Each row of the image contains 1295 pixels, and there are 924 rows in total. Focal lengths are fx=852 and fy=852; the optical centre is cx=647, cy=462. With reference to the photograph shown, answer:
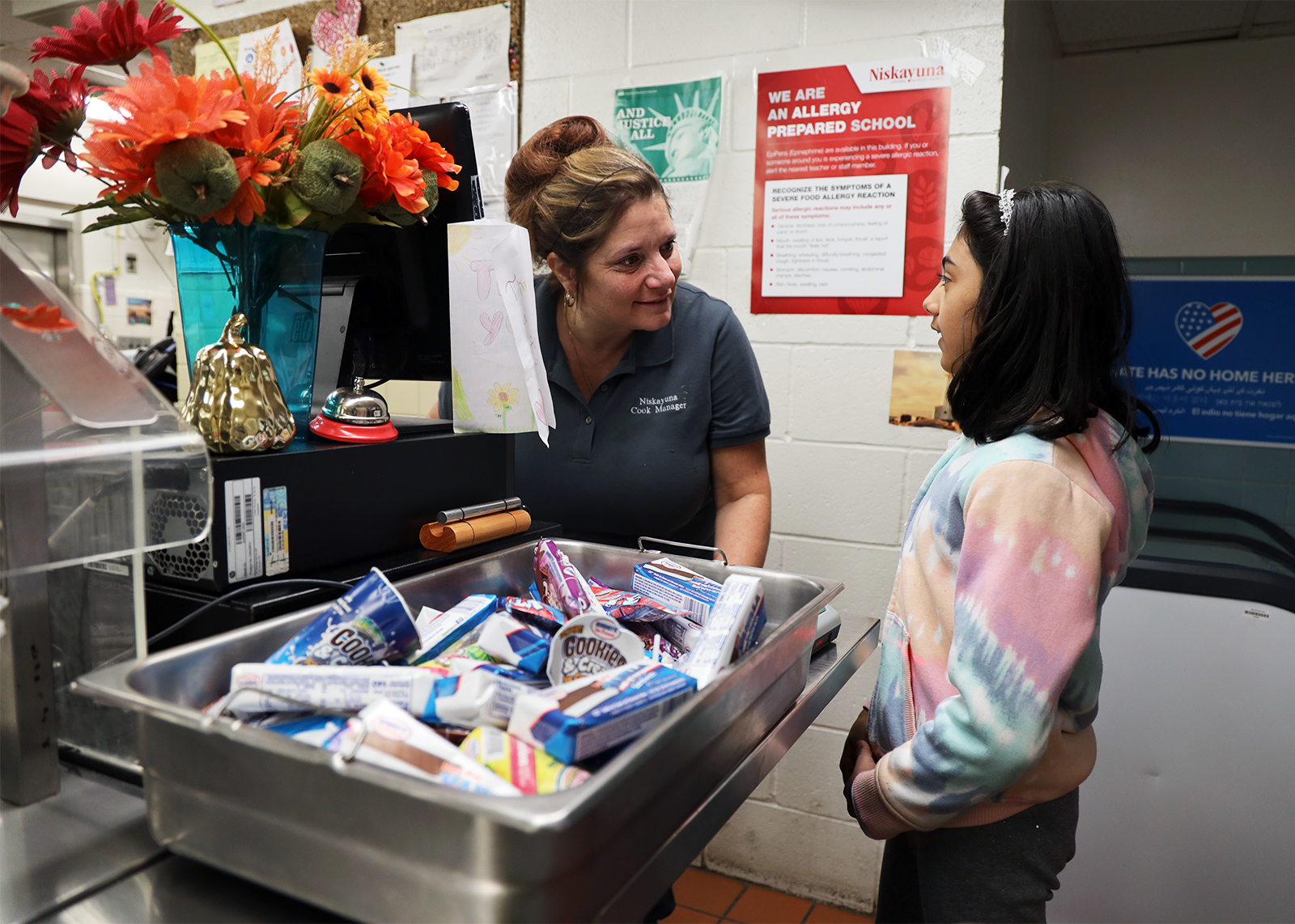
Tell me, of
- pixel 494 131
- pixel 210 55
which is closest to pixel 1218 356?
pixel 494 131

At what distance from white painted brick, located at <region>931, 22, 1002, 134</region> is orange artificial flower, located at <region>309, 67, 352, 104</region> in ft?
4.52

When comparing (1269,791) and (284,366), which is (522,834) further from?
(1269,791)

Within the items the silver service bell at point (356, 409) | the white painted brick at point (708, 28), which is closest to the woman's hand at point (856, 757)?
the silver service bell at point (356, 409)

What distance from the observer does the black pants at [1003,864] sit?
1.02m

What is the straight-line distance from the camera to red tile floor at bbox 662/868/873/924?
6.77 ft

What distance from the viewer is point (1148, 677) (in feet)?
5.96

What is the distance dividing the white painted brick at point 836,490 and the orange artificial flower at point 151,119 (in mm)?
1505

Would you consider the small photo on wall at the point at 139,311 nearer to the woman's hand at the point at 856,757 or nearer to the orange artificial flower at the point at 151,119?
the orange artificial flower at the point at 151,119

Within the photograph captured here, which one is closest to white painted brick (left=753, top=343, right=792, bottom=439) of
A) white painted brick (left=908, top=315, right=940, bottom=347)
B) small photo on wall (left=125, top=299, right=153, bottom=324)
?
white painted brick (left=908, top=315, right=940, bottom=347)

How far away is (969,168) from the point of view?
182 centimetres

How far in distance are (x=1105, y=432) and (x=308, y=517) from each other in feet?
2.92

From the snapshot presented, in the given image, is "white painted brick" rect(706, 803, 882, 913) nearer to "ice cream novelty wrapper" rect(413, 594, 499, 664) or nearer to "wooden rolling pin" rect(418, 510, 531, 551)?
"wooden rolling pin" rect(418, 510, 531, 551)

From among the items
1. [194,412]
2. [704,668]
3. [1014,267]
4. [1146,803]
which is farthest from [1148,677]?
[194,412]

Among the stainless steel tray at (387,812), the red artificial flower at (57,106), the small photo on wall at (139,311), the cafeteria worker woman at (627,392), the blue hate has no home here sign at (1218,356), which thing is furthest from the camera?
the small photo on wall at (139,311)
